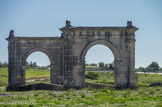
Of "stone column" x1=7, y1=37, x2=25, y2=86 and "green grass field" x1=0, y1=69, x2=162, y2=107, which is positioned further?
"stone column" x1=7, y1=37, x2=25, y2=86

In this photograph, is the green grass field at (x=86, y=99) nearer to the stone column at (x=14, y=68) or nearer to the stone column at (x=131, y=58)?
the stone column at (x=131, y=58)

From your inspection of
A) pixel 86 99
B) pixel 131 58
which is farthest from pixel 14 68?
pixel 86 99

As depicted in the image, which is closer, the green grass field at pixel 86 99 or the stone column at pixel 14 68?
the green grass field at pixel 86 99

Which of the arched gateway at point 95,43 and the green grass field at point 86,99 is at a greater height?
the arched gateway at point 95,43

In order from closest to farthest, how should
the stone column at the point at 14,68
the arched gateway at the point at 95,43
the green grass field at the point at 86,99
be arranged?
the green grass field at the point at 86,99, the arched gateway at the point at 95,43, the stone column at the point at 14,68

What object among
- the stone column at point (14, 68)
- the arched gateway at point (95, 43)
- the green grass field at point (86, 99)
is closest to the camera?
the green grass field at point (86, 99)

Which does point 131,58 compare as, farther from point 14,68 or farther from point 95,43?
point 14,68

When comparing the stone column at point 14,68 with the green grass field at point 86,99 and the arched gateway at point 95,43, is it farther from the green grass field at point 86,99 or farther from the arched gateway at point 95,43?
the green grass field at point 86,99

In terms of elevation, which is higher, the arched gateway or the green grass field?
the arched gateway

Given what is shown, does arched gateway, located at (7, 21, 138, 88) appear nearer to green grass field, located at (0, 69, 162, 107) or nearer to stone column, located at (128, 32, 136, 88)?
stone column, located at (128, 32, 136, 88)

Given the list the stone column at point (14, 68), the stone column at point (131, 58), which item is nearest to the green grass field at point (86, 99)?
the stone column at point (131, 58)

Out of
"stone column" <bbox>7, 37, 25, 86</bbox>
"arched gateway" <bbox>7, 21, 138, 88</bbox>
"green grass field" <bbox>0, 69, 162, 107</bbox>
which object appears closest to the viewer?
"green grass field" <bbox>0, 69, 162, 107</bbox>

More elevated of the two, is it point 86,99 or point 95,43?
point 95,43

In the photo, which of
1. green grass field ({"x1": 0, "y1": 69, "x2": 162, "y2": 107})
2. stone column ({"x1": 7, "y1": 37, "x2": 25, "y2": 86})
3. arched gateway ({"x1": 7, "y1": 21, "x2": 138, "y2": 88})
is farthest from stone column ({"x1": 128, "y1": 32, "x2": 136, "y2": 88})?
stone column ({"x1": 7, "y1": 37, "x2": 25, "y2": 86})
